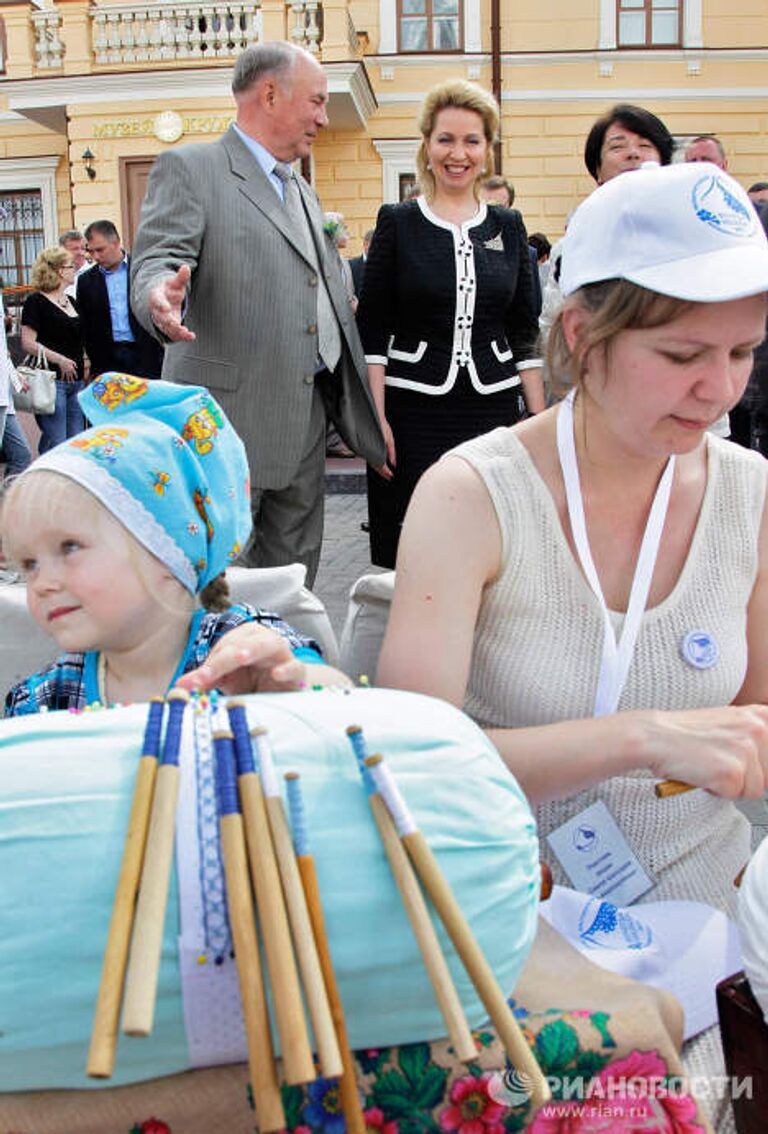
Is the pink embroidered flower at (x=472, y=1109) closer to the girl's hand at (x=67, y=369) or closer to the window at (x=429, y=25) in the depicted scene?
the girl's hand at (x=67, y=369)

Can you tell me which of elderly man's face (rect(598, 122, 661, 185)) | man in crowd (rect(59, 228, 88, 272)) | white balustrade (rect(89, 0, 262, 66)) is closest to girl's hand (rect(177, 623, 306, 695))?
elderly man's face (rect(598, 122, 661, 185))

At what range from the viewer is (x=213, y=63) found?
1689cm

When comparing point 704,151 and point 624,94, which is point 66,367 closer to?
point 704,151

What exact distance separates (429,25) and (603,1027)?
18975 mm

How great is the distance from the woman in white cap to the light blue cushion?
0.39 metres

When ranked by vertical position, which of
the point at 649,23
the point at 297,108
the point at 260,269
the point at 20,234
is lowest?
the point at 260,269

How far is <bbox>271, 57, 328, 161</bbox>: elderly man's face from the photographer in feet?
10.9

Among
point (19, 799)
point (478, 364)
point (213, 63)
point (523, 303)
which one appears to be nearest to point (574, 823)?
point (19, 799)

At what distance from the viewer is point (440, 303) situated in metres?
3.71

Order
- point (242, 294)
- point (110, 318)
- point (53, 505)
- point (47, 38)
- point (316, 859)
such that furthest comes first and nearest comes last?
point (47, 38), point (110, 318), point (242, 294), point (53, 505), point (316, 859)

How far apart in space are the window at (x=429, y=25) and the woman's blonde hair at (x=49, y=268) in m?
11.1

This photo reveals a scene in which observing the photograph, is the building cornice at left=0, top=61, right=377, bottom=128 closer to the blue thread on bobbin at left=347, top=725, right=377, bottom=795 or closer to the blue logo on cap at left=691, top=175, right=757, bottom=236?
the blue logo on cap at left=691, top=175, right=757, bottom=236

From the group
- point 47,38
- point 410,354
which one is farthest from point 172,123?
point 410,354

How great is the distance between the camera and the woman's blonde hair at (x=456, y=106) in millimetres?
3775
